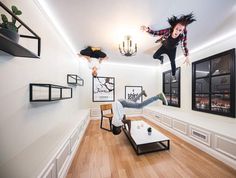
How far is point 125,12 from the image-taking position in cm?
150

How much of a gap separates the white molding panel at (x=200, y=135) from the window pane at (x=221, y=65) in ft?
4.76

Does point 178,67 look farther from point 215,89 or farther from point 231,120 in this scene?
point 231,120

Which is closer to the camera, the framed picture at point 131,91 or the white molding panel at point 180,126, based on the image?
the white molding panel at point 180,126

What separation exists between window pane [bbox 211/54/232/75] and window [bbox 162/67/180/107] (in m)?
1.09

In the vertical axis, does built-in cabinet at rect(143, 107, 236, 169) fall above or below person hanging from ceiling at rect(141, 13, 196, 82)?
below

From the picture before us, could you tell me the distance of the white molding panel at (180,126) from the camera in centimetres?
249

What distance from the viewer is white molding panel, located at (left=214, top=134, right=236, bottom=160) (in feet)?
5.27

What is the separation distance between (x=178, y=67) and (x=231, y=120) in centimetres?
206

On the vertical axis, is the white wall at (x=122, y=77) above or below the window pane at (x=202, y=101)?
above

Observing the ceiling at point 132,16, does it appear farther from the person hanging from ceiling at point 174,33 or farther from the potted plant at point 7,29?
the potted plant at point 7,29

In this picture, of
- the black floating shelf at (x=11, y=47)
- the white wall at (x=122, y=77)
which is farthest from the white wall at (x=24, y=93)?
the white wall at (x=122, y=77)

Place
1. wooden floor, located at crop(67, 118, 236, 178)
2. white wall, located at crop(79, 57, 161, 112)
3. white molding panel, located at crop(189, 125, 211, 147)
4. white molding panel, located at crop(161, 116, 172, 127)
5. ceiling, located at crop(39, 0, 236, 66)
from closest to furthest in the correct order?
ceiling, located at crop(39, 0, 236, 66) < wooden floor, located at crop(67, 118, 236, 178) < white molding panel, located at crop(189, 125, 211, 147) < white molding panel, located at crop(161, 116, 172, 127) < white wall, located at crop(79, 57, 161, 112)

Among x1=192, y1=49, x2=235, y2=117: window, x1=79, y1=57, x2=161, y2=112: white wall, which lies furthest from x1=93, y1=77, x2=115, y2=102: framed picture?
x1=192, y1=49, x2=235, y2=117: window

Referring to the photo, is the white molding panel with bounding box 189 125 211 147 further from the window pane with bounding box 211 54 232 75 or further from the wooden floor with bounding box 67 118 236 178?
the window pane with bounding box 211 54 232 75
